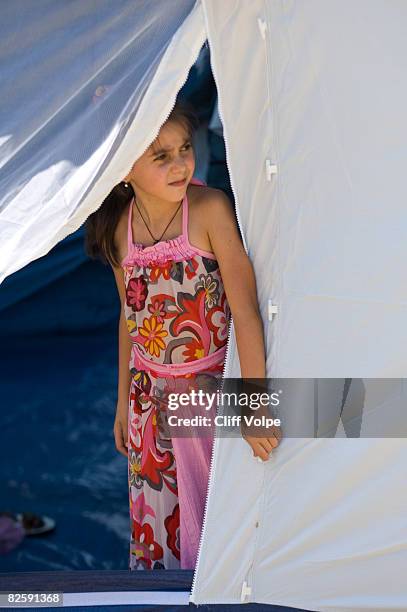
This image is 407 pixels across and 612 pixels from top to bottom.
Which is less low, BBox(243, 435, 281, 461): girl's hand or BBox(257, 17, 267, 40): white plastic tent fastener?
BBox(257, 17, 267, 40): white plastic tent fastener

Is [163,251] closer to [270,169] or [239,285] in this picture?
[239,285]

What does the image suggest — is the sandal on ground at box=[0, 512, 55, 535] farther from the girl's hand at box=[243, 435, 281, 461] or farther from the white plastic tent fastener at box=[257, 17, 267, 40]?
the white plastic tent fastener at box=[257, 17, 267, 40]

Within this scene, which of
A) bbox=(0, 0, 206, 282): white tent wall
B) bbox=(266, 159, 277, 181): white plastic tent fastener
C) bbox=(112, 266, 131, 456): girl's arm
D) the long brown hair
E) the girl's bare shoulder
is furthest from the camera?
bbox=(112, 266, 131, 456): girl's arm

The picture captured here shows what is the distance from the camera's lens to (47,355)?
414cm

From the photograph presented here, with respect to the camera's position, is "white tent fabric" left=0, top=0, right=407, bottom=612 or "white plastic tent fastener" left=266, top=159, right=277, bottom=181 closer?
"white tent fabric" left=0, top=0, right=407, bottom=612

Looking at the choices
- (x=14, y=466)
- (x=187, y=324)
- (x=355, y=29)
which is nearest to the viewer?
(x=355, y=29)

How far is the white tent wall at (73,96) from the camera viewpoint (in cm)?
198

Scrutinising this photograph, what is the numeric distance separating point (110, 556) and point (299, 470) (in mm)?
1149

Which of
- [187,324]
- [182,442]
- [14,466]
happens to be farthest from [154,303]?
[14,466]

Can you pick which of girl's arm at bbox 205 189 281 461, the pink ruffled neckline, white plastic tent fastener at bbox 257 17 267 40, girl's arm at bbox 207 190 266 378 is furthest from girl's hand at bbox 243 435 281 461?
white plastic tent fastener at bbox 257 17 267 40

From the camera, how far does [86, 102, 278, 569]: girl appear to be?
2182 mm

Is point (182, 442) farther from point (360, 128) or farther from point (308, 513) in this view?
point (360, 128)

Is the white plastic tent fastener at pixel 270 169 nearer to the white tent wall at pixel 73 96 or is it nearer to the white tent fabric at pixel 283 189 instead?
the white tent fabric at pixel 283 189

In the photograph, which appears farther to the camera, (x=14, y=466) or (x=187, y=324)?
(x=14, y=466)
